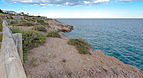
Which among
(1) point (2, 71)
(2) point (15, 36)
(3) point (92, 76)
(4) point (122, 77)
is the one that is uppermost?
(2) point (15, 36)

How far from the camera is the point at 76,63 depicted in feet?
17.5

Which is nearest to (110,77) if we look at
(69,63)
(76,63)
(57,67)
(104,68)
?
(104,68)

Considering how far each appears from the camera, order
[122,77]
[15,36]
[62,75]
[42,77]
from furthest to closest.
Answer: [122,77], [62,75], [42,77], [15,36]

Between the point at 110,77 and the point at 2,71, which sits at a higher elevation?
the point at 2,71

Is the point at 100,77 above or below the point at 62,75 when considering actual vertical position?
below

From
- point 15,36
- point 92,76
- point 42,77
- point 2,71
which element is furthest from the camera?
point 92,76

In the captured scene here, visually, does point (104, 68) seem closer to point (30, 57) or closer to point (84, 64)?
point (84, 64)

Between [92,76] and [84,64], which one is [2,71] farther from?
[84,64]

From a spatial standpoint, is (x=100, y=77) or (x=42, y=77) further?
(x=100, y=77)

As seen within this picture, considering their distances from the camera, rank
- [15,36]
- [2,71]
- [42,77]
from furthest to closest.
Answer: [42,77]
[15,36]
[2,71]

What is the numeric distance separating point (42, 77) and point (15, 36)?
2.34 metres

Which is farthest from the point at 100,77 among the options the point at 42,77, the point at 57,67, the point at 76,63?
the point at 42,77

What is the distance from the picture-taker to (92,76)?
4574mm

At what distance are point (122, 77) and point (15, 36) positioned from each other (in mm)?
5948
